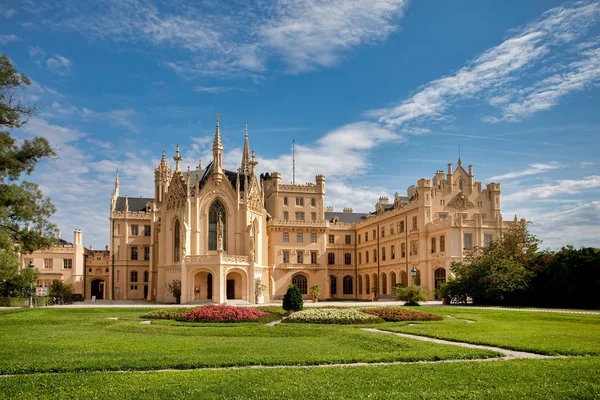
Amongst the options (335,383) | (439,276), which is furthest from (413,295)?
(335,383)

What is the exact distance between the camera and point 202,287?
57062 millimetres

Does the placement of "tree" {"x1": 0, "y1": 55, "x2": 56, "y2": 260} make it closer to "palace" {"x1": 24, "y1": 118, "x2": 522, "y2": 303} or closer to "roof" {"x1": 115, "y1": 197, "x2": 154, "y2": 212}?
"palace" {"x1": 24, "y1": 118, "x2": 522, "y2": 303}

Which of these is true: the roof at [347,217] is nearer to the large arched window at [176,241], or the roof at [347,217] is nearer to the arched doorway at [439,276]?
the arched doorway at [439,276]

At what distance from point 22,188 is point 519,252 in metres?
38.9

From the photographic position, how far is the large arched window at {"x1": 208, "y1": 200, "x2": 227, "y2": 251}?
5831 centimetres

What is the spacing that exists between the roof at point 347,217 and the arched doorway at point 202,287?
89.0ft

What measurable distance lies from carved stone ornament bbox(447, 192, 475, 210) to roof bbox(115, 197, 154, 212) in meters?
42.3

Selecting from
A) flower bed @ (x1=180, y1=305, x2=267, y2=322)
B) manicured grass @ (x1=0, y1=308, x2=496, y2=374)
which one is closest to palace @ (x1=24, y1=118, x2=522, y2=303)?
flower bed @ (x1=180, y1=305, x2=267, y2=322)

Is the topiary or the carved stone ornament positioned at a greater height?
the carved stone ornament

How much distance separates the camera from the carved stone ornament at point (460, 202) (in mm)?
61156

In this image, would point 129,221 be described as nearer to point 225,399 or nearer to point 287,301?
point 287,301

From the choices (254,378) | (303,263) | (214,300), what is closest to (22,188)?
(254,378)

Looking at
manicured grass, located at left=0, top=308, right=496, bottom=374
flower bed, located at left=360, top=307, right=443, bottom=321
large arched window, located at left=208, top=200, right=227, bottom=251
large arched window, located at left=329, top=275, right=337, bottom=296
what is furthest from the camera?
large arched window, located at left=329, top=275, right=337, bottom=296

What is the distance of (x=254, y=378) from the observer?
40.9 ft
